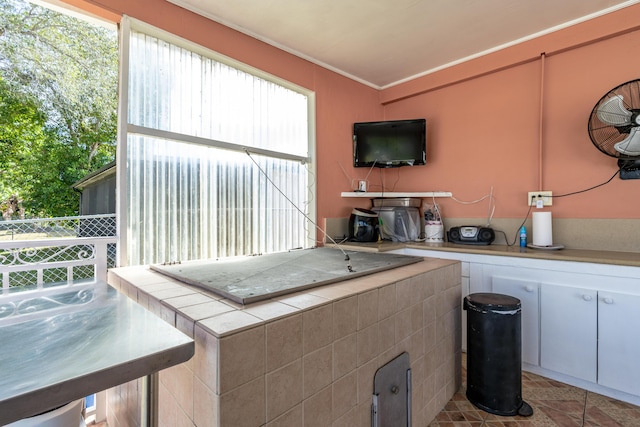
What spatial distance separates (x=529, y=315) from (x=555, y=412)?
21.1 inches

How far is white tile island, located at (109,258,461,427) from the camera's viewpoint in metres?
0.73

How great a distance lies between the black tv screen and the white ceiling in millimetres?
550

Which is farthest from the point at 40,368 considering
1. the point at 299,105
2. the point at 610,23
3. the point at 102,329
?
the point at 610,23

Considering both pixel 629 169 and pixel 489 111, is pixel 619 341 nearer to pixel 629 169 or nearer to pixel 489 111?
pixel 629 169

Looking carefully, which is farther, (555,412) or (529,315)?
(529,315)

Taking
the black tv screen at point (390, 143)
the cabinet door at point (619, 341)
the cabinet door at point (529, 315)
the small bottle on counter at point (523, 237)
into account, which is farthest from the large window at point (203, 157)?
Answer: the cabinet door at point (619, 341)

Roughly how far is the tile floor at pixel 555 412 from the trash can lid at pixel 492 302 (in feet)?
1.80

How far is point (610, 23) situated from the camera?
1.94m

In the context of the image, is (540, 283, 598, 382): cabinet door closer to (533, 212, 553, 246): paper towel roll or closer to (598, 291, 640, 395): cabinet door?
(598, 291, 640, 395): cabinet door

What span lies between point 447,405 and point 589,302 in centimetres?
101

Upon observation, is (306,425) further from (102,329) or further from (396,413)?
(102,329)

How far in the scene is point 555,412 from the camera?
1554 mm

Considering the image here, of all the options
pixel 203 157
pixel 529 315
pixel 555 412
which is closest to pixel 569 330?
pixel 529 315

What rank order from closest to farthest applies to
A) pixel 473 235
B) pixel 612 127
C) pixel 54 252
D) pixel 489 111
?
pixel 54 252, pixel 612 127, pixel 473 235, pixel 489 111
